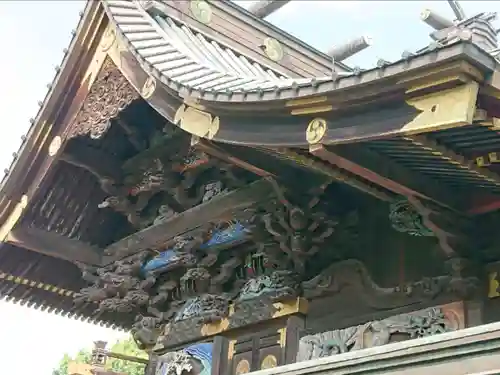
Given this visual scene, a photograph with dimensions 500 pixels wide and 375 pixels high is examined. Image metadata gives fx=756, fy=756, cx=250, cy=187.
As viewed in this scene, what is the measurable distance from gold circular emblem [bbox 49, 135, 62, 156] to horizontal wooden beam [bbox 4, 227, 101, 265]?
0.83 meters

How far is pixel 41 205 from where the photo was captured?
6926mm

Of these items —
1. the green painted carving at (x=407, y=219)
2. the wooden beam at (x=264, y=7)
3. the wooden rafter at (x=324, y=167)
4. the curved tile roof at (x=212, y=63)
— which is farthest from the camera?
the wooden beam at (x=264, y=7)

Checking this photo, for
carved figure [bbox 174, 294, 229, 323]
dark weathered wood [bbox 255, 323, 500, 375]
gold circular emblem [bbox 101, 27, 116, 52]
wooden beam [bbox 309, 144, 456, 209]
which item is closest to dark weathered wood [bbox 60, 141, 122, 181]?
gold circular emblem [bbox 101, 27, 116, 52]

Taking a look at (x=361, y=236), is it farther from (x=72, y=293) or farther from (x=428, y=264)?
(x=72, y=293)

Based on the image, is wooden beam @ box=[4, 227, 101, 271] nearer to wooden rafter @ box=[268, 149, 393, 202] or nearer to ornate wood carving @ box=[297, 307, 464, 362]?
ornate wood carving @ box=[297, 307, 464, 362]

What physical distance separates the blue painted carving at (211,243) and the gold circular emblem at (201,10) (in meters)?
2.32

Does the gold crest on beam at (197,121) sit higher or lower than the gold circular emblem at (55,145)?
lower

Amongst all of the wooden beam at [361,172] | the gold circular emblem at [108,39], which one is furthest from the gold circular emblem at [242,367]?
the gold circular emblem at [108,39]

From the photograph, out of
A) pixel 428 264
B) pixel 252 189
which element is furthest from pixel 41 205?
pixel 428 264

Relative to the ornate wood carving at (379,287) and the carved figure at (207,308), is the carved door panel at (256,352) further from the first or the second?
the ornate wood carving at (379,287)

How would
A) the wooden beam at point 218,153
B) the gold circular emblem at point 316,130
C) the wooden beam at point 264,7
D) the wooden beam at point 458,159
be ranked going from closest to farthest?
1. the wooden beam at point 458,159
2. the gold circular emblem at point 316,130
3. the wooden beam at point 218,153
4. the wooden beam at point 264,7

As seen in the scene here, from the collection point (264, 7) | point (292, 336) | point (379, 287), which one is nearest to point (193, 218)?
point (292, 336)

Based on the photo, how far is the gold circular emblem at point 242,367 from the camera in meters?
5.60

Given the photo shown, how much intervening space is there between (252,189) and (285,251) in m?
0.57
